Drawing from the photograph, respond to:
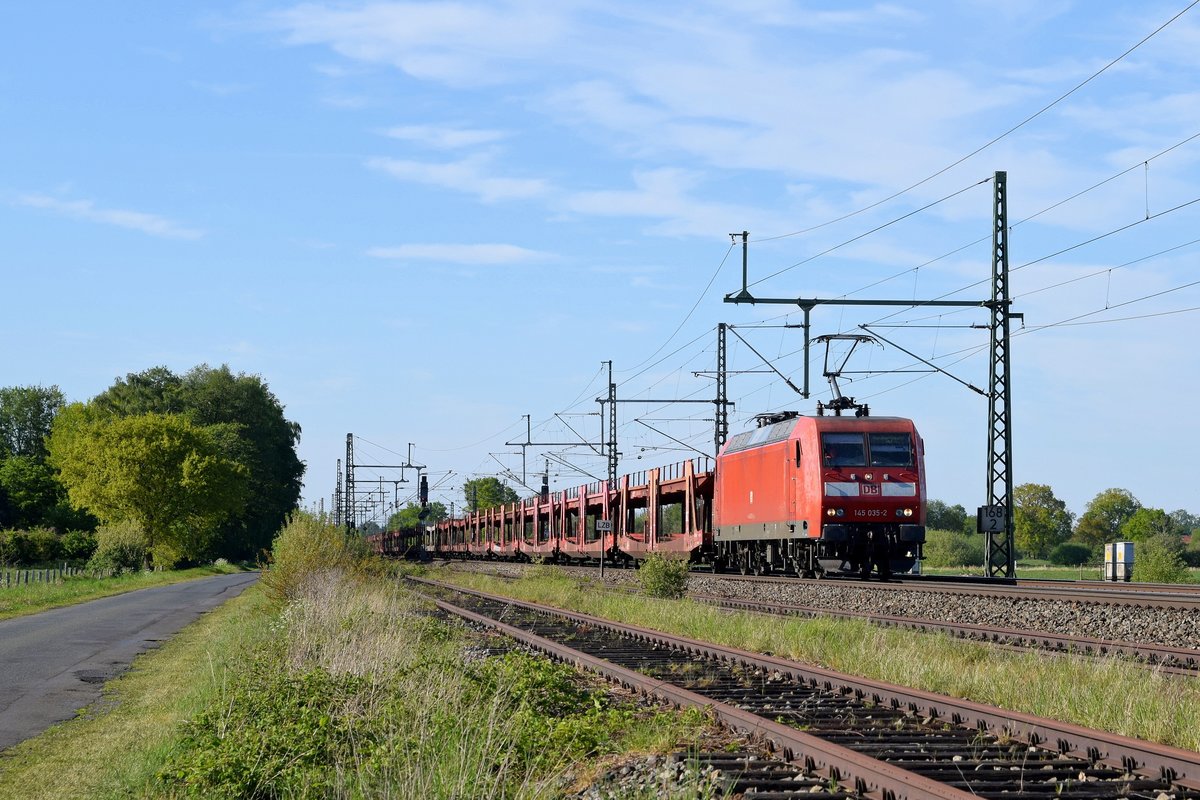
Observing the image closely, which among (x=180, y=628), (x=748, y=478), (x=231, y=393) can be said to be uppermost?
(x=231, y=393)

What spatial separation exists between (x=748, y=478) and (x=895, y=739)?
79.4ft

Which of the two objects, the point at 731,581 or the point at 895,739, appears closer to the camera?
the point at 895,739

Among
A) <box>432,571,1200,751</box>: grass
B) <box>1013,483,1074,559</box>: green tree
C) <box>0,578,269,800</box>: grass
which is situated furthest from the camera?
<box>1013,483,1074,559</box>: green tree

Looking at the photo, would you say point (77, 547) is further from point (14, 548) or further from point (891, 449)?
point (891, 449)

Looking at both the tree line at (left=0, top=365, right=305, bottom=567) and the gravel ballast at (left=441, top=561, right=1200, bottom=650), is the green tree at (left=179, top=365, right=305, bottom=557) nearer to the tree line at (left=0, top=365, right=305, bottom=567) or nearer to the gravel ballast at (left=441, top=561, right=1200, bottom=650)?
the tree line at (left=0, top=365, right=305, bottom=567)

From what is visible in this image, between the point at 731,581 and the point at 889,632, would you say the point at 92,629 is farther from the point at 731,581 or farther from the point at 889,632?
the point at 889,632

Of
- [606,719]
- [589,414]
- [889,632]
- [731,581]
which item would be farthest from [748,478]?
[589,414]

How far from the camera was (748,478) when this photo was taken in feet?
107

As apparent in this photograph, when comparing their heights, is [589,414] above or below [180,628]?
above

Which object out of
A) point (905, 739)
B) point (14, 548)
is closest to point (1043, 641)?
point (905, 739)

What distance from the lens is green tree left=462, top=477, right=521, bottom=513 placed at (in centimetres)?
14075

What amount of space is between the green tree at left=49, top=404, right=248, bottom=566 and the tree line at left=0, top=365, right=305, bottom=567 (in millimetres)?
73

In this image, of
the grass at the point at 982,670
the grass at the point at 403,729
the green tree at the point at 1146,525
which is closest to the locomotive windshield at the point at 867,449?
the grass at the point at 982,670

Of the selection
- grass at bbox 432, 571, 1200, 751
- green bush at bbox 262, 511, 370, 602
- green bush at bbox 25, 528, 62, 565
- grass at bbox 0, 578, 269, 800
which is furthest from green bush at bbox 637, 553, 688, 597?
green bush at bbox 25, 528, 62, 565
